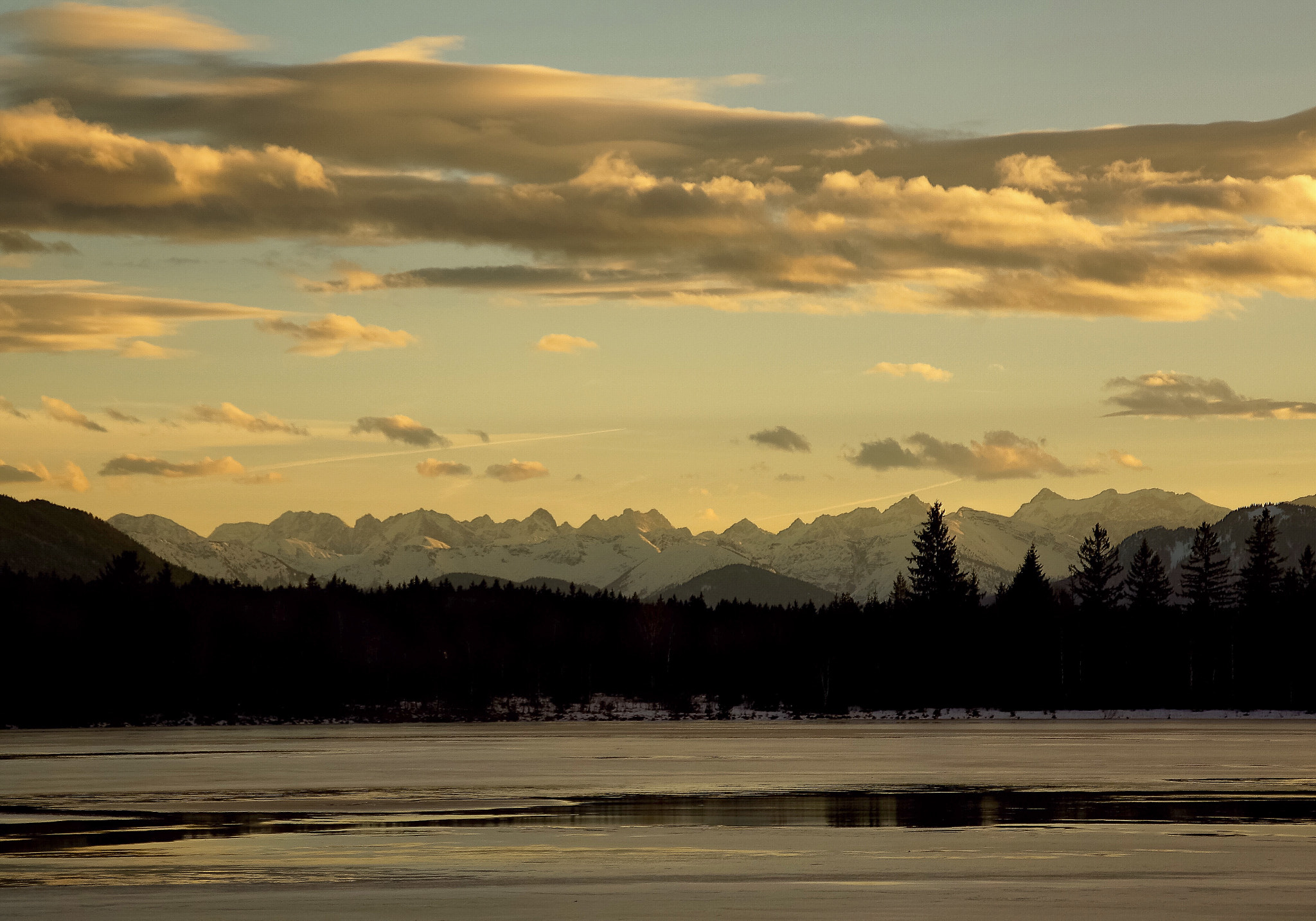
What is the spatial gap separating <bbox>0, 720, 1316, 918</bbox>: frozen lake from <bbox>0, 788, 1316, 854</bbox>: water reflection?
0.61 feet

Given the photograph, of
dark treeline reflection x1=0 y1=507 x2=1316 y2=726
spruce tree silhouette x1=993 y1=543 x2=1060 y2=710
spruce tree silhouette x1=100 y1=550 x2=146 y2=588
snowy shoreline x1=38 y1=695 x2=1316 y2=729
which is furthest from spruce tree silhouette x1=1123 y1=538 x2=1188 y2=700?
spruce tree silhouette x1=100 y1=550 x2=146 y2=588

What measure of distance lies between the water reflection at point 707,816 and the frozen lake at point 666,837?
185 millimetres

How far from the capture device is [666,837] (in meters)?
37.4

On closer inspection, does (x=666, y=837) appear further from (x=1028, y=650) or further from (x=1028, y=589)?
(x=1028, y=589)

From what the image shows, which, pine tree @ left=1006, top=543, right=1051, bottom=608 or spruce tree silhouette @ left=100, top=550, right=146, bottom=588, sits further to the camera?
pine tree @ left=1006, top=543, right=1051, bottom=608

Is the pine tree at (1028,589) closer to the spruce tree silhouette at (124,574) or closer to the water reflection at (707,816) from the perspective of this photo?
the spruce tree silhouette at (124,574)

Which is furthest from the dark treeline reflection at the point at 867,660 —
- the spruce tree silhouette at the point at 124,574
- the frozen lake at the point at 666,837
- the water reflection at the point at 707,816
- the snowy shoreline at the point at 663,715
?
the water reflection at the point at 707,816

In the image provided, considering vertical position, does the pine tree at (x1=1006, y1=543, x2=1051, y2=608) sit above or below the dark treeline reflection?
above

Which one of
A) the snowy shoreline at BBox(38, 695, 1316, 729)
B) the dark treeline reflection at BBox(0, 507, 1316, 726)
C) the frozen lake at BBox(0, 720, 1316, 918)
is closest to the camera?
the frozen lake at BBox(0, 720, 1316, 918)

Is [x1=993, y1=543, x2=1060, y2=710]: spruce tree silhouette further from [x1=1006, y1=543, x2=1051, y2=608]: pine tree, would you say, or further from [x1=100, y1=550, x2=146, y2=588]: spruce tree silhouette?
[x1=100, y1=550, x2=146, y2=588]: spruce tree silhouette

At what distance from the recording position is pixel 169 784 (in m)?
57.8

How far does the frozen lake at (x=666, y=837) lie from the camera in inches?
1053

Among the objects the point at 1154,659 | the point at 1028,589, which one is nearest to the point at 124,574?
the point at 1028,589

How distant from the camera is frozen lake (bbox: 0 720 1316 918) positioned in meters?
26.8
